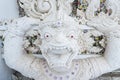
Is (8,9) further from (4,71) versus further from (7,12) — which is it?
(4,71)

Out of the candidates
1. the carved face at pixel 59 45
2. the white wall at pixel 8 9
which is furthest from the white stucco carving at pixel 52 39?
the white wall at pixel 8 9

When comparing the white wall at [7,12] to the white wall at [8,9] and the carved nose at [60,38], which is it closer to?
the white wall at [8,9]

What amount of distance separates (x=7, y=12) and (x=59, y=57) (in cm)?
43

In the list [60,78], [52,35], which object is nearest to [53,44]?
[52,35]

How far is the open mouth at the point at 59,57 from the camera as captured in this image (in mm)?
1003

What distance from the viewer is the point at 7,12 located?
130 centimetres

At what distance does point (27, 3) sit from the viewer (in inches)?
47.4

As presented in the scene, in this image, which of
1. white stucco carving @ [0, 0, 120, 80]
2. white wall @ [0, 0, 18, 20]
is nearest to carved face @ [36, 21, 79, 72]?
white stucco carving @ [0, 0, 120, 80]

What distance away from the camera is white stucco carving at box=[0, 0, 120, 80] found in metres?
1.03

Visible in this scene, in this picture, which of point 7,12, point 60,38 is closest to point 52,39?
point 60,38

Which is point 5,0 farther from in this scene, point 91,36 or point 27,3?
point 91,36

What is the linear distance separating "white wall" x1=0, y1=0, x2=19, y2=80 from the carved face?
1.04ft

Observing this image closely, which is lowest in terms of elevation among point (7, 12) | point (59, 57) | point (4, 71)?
A: point (4, 71)

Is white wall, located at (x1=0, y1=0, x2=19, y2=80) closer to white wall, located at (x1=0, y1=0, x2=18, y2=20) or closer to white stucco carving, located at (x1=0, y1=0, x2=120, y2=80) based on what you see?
white wall, located at (x1=0, y1=0, x2=18, y2=20)
